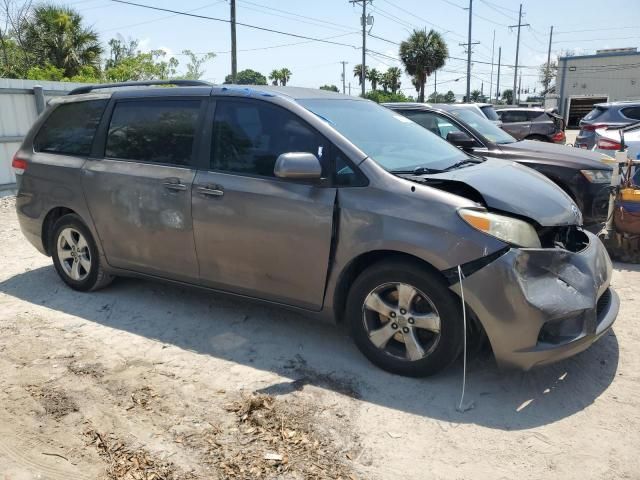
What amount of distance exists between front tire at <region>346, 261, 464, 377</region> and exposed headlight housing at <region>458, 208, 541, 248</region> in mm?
383

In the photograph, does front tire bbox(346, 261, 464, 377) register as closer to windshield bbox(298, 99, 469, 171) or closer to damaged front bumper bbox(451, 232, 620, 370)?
damaged front bumper bbox(451, 232, 620, 370)

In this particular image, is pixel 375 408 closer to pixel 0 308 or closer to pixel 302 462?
pixel 302 462

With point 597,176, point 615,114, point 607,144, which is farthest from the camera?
point 615,114

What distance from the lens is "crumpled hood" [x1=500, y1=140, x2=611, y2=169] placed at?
250 inches

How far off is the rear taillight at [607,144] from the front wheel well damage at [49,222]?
25.1 feet

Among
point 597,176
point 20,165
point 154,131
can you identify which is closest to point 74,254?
point 20,165

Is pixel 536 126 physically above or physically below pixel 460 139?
below

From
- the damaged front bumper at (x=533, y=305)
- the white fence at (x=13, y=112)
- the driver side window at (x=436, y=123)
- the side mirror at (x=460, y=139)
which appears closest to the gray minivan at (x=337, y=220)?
the damaged front bumper at (x=533, y=305)

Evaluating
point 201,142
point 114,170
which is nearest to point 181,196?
point 201,142

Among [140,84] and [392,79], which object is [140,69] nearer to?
[140,84]

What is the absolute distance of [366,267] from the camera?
357 cm

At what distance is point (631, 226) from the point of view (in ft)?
18.9

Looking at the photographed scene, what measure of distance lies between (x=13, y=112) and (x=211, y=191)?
837 cm

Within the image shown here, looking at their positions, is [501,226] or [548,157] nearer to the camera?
[501,226]
